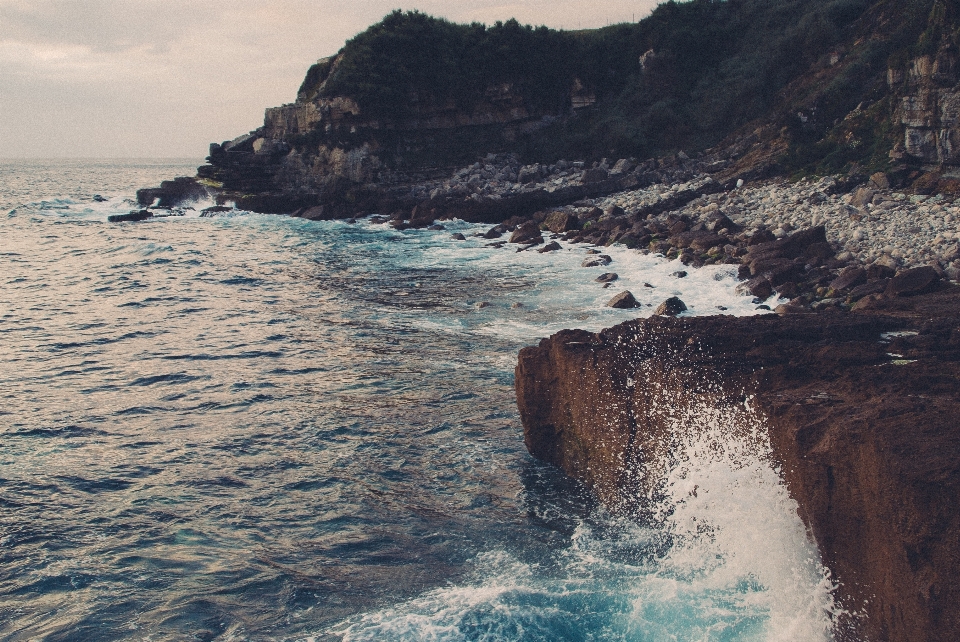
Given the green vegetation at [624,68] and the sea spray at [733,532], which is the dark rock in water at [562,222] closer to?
the green vegetation at [624,68]

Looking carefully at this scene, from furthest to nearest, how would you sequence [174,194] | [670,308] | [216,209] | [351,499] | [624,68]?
[624,68] → [174,194] → [216,209] → [670,308] → [351,499]

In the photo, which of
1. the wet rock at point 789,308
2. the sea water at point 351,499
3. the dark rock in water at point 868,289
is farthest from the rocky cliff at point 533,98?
the sea water at point 351,499

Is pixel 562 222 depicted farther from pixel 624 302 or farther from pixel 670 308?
pixel 670 308

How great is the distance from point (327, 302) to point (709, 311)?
9.92 m

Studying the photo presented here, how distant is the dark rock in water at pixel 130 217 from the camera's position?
140 ft

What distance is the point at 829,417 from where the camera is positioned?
5.69m

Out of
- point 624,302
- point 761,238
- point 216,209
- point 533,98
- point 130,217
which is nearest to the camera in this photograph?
point 624,302

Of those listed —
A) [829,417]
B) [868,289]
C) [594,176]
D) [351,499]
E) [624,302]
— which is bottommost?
[351,499]

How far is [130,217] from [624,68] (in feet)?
110

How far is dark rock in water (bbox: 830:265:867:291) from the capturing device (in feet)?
48.9

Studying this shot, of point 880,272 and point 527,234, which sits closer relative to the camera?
point 880,272

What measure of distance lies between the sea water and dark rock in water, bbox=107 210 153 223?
Result: 27060 mm

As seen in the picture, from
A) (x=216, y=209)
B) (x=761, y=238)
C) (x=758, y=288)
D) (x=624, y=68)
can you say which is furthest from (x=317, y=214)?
(x=758, y=288)

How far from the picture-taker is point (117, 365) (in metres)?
14.3
